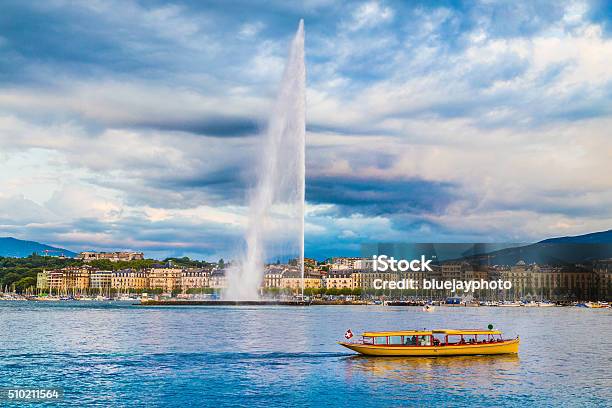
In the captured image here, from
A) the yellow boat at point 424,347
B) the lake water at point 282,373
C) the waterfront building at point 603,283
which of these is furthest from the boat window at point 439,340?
the waterfront building at point 603,283

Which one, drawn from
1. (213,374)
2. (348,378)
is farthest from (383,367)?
(213,374)

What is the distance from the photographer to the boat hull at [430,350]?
1805 inches

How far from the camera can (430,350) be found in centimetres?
4606

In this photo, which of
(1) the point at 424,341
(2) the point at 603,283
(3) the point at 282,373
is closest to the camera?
(3) the point at 282,373

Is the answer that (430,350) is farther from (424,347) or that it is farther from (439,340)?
(439,340)

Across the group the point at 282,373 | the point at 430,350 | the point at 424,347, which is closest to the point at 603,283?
the point at 430,350

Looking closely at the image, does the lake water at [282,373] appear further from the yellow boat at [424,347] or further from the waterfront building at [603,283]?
the waterfront building at [603,283]

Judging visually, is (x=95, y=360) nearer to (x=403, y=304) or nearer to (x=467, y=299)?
(x=403, y=304)

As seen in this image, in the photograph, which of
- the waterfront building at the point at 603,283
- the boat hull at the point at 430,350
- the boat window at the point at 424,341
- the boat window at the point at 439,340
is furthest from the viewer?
the waterfront building at the point at 603,283

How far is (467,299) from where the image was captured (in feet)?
599

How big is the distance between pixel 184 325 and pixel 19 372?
125 ft

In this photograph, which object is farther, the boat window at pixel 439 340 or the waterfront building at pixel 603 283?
the waterfront building at pixel 603 283

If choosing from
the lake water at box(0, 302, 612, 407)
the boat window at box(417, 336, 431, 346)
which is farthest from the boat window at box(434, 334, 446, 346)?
the lake water at box(0, 302, 612, 407)

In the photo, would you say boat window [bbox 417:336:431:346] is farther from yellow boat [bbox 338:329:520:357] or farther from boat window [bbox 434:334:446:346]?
boat window [bbox 434:334:446:346]
